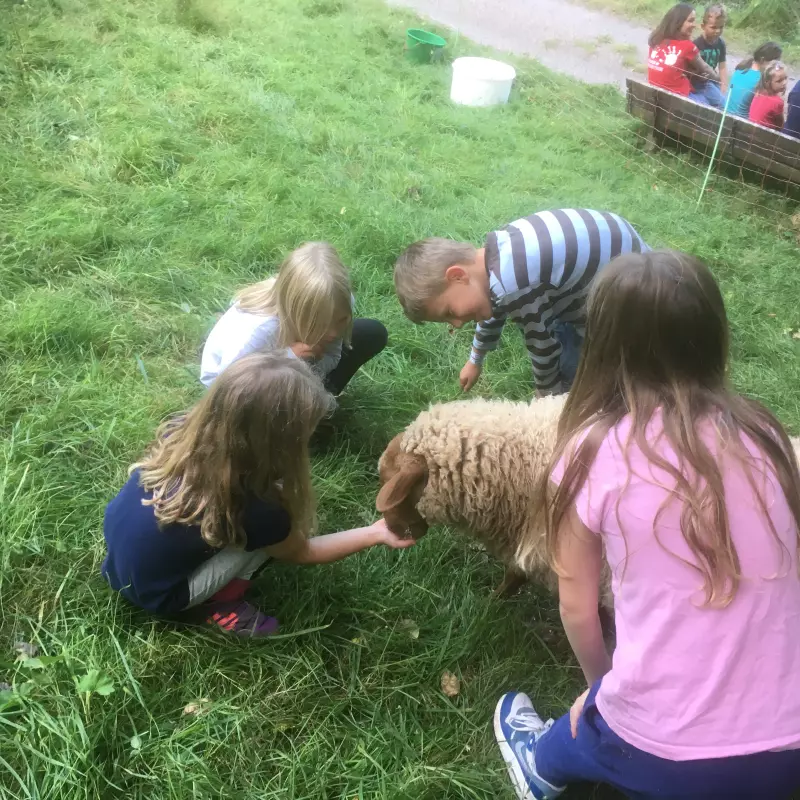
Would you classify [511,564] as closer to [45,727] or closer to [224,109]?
[45,727]

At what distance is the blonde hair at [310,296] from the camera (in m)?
2.49

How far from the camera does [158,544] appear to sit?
1.96 m

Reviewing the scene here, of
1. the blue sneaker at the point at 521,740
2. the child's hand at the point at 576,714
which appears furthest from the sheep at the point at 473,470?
the child's hand at the point at 576,714

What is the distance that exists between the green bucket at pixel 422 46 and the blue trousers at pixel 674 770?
7294mm

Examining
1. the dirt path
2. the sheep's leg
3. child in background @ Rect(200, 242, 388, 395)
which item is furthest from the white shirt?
the dirt path

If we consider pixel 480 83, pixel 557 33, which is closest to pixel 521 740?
pixel 480 83

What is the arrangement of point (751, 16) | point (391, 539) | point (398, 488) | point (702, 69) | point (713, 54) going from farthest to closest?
point (751, 16) → point (713, 54) → point (702, 69) → point (391, 539) → point (398, 488)

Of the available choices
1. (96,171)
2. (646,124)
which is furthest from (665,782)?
(646,124)

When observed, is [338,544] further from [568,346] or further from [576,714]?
[568,346]

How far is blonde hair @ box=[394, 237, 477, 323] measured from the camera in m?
2.60

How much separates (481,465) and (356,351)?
101 centimetres

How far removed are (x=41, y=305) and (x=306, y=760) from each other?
8.39ft

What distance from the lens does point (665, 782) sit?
1.40m

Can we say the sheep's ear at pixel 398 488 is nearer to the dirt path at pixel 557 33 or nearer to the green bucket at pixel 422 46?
the green bucket at pixel 422 46
